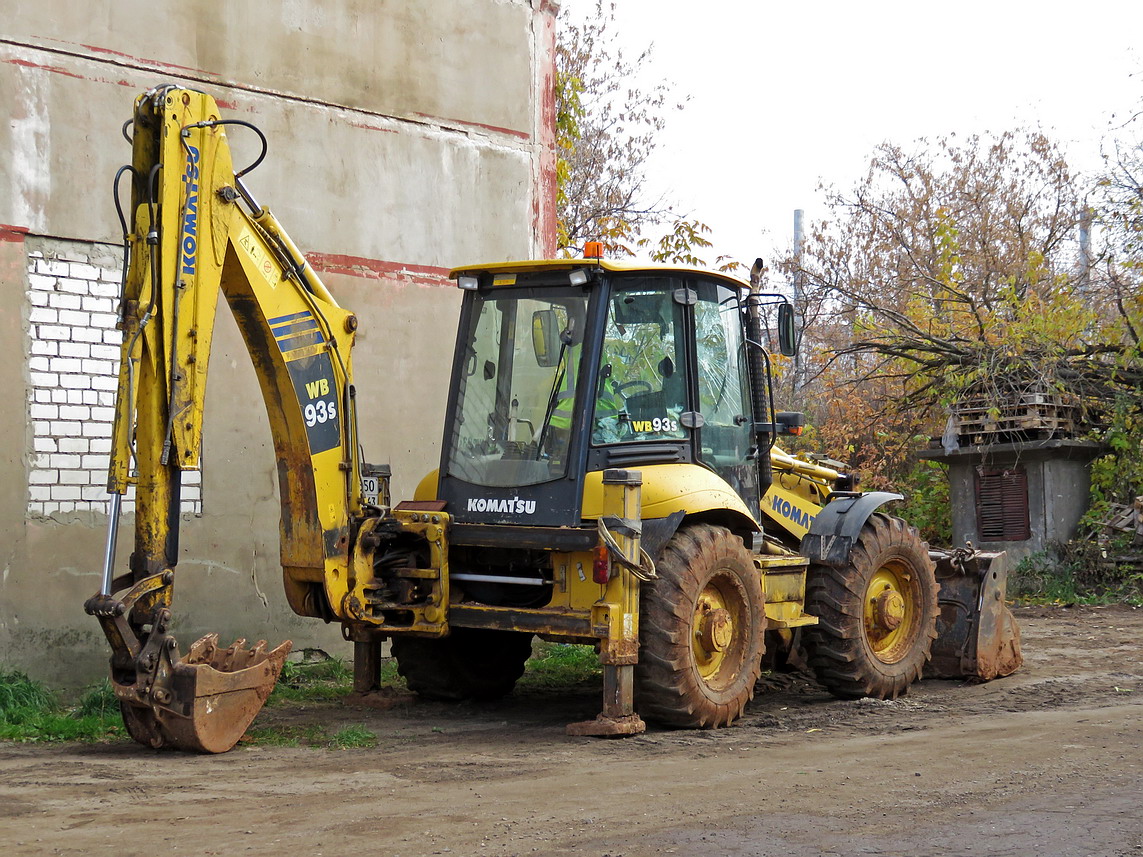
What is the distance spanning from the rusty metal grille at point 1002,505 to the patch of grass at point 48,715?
1041cm

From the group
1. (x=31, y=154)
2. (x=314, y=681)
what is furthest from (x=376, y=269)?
(x=314, y=681)

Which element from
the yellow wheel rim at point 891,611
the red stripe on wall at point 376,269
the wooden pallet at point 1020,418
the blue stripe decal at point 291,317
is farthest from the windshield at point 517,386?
the wooden pallet at point 1020,418

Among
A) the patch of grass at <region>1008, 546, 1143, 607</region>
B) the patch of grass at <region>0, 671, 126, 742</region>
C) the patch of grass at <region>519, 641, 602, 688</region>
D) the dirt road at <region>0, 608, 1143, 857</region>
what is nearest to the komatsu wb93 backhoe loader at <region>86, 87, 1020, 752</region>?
the dirt road at <region>0, 608, 1143, 857</region>

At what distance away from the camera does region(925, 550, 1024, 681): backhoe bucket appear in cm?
911

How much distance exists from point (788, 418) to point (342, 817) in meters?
4.29

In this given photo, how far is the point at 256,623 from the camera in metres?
9.38

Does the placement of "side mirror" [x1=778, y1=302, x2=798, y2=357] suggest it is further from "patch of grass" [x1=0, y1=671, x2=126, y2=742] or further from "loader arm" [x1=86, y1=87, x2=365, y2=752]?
"patch of grass" [x1=0, y1=671, x2=126, y2=742]

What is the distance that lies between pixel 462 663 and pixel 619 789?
2.87 m

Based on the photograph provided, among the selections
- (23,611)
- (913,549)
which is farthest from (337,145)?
(913,549)

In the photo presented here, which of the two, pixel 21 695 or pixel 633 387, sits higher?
pixel 633 387

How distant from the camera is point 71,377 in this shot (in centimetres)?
862

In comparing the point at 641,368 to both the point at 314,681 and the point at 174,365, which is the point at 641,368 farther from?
the point at 314,681

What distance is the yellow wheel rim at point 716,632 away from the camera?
7.37 meters

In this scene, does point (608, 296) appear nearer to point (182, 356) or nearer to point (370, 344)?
point (182, 356)
